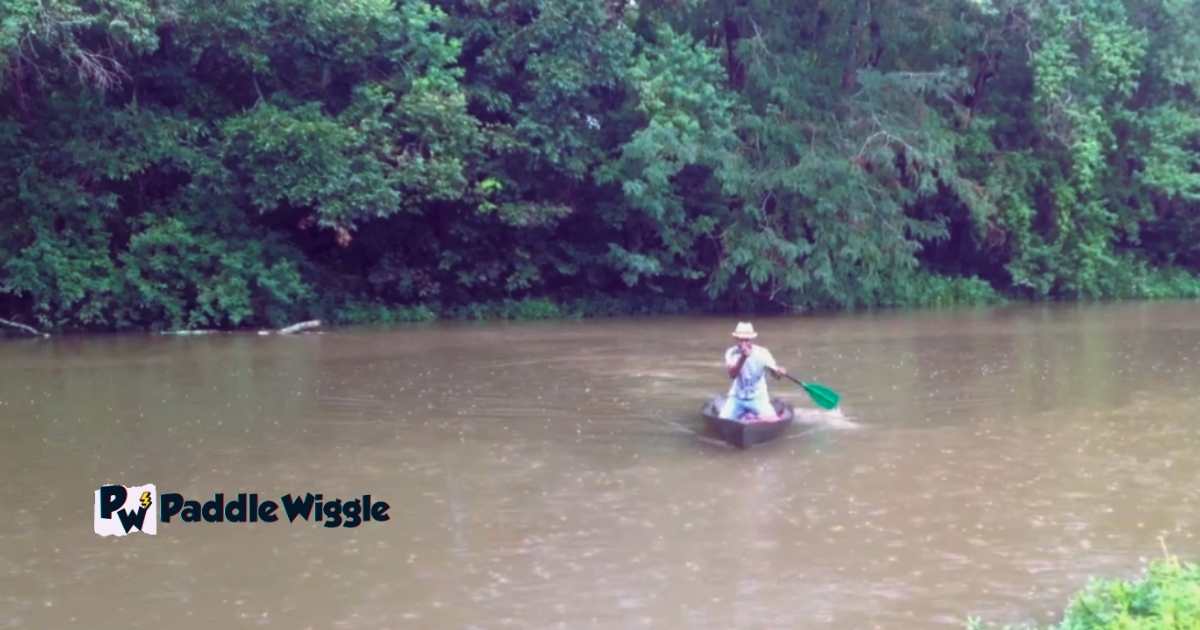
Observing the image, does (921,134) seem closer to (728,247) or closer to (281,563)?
(728,247)

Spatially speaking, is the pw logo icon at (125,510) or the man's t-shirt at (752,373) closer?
the pw logo icon at (125,510)

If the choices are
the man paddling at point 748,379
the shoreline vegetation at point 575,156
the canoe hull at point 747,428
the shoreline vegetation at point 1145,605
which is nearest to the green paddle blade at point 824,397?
the canoe hull at point 747,428

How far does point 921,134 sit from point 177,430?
62.8 feet

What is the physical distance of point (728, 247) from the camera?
1134 inches

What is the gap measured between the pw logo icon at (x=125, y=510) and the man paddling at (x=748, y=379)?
578 centimetres

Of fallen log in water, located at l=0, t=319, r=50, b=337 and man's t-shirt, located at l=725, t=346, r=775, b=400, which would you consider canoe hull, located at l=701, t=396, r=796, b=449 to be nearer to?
man's t-shirt, located at l=725, t=346, r=775, b=400

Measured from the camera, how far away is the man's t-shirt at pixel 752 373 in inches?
561

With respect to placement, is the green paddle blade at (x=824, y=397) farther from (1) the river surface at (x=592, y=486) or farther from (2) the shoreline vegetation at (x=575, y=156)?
(2) the shoreline vegetation at (x=575, y=156)

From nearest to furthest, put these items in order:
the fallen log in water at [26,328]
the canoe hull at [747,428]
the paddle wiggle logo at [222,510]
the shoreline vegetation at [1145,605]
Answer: the shoreline vegetation at [1145,605] < the paddle wiggle logo at [222,510] < the canoe hull at [747,428] < the fallen log in water at [26,328]

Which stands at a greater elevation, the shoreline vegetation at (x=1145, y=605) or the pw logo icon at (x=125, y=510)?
the shoreline vegetation at (x=1145, y=605)

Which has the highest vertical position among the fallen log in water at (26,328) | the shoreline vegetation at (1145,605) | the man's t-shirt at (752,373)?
the man's t-shirt at (752,373)

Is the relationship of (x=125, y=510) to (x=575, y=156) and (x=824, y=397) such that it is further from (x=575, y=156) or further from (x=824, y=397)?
(x=575, y=156)

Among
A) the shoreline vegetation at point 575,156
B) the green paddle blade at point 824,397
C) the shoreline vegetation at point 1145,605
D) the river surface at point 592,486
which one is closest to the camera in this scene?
the shoreline vegetation at point 1145,605

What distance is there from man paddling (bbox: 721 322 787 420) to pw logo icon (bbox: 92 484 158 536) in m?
5.78
